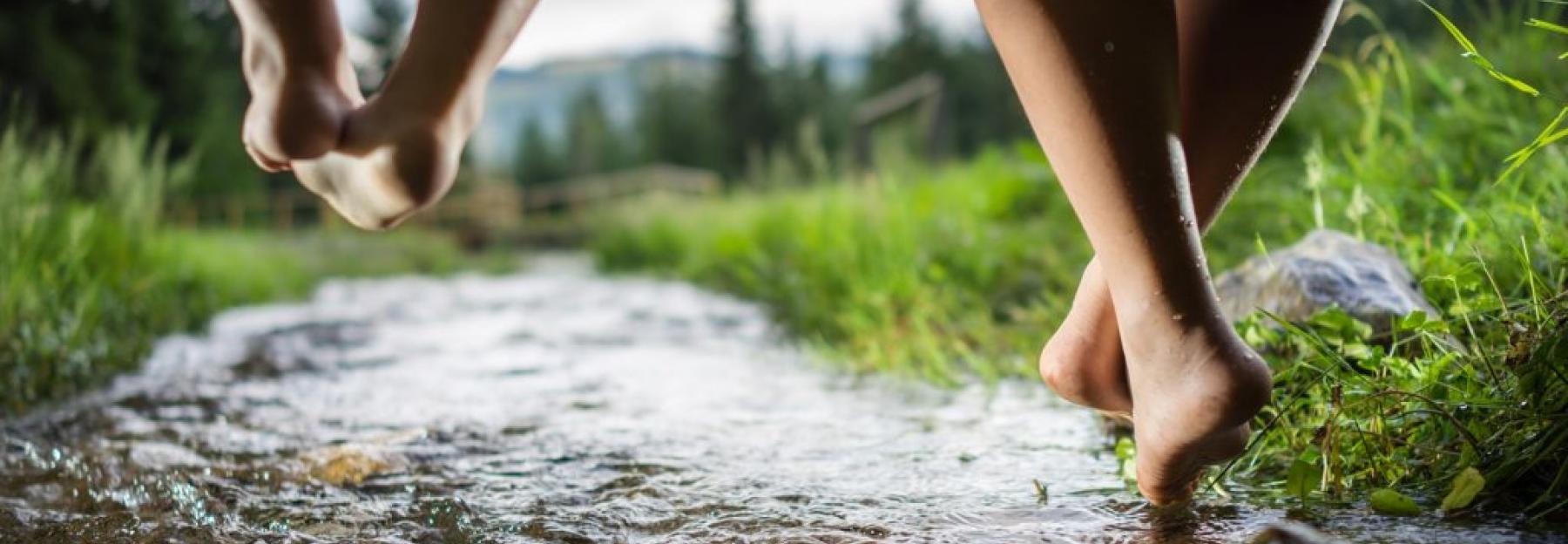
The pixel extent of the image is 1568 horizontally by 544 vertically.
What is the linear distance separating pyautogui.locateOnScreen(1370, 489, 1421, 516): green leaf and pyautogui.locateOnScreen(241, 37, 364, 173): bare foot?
3.98 ft

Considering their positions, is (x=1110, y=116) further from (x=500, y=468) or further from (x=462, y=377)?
(x=462, y=377)

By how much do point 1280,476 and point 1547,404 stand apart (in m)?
0.32

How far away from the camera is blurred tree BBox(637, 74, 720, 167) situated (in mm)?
44750

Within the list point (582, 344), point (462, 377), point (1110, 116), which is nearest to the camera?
point (1110, 116)

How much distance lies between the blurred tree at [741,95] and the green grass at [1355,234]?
31.6 m

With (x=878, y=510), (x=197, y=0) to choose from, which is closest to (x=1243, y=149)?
(x=878, y=510)

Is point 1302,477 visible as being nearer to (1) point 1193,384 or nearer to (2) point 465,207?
(1) point 1193,384

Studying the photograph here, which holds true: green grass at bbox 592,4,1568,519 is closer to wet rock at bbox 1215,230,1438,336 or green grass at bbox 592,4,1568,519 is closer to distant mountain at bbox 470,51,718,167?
wet rock at bbox 1215,230,1438,336

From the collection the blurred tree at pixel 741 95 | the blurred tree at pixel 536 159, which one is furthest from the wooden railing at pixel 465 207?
the blurred tree at pixel 536 159

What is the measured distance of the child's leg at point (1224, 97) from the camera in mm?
1154

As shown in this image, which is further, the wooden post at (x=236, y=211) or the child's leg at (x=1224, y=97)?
the wooden post at (x=236, y=211)

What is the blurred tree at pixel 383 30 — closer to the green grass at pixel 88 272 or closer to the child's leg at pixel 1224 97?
the green grass at pixel 88 272

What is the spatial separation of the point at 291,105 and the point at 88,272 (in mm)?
2816

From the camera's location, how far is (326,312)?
541cm
